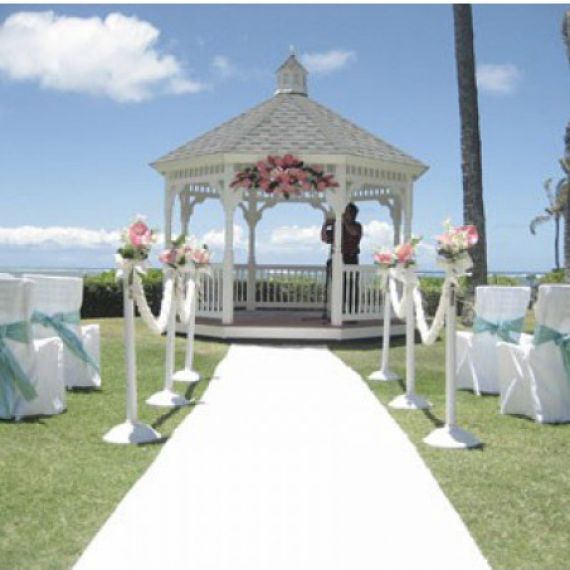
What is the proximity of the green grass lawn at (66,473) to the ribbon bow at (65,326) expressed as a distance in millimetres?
547

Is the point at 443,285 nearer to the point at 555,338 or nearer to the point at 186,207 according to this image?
the point at 555,338

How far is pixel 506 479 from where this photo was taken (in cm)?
582

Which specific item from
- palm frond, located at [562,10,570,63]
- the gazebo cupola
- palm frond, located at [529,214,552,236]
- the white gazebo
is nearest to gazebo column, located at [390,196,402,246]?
the white gazebo

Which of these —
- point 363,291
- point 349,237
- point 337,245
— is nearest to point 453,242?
point 337,245

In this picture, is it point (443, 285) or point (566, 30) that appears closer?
point (443, 285)

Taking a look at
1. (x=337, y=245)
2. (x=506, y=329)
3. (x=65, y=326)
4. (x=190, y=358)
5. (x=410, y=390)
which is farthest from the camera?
(x=337, y=245)

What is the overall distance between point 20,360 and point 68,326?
5.21 ft

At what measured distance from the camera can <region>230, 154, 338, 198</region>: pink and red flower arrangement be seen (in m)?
14.7

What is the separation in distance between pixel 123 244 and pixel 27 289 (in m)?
1.39

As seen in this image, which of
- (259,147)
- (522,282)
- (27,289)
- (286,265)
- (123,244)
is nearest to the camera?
(123,244)

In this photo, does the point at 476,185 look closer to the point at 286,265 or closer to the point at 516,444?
the point at 286,265

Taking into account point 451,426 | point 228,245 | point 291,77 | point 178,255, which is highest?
point 291,77

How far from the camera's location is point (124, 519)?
4.73 metres

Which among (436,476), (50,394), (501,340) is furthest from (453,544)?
(501,340)
